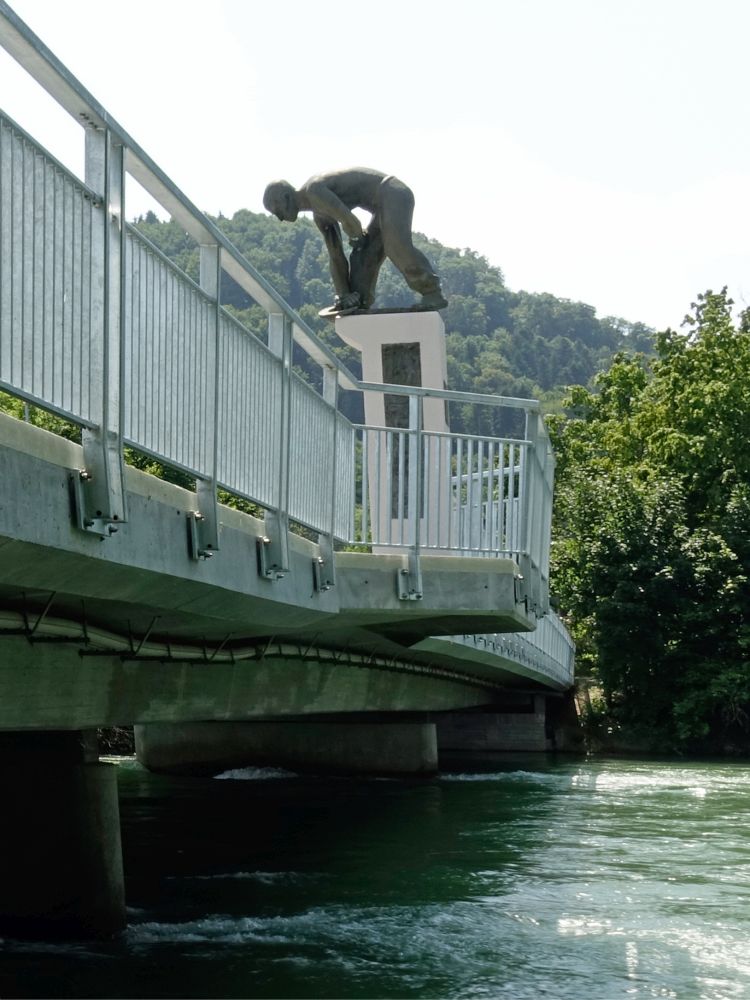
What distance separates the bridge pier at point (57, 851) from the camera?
10453 mm

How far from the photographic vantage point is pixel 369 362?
16.8 meters

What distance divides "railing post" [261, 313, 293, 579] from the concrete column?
1702 centimetres

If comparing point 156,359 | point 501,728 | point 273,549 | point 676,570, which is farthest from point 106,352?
point 676,570

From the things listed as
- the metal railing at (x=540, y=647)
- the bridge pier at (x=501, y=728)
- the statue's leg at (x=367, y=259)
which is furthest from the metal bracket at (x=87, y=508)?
the bridge pier at (x=501, y=728)

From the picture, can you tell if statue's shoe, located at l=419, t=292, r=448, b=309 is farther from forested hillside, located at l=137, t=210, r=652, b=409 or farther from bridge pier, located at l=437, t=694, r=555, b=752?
forested hillside, located at l=137, t=210, r=652, b=409

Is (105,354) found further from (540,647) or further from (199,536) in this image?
(540,647)

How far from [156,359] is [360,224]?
10474mm

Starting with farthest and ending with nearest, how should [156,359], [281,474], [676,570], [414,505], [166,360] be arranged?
[676,570], [414,505], [281,474], [166,360], [156,359]

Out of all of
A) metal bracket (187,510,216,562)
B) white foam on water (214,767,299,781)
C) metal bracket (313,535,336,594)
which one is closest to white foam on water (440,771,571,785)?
white foam on water (214,767,299,781)

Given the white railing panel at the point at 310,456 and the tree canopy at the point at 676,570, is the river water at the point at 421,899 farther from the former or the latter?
the tree canopy at the point at 676,570

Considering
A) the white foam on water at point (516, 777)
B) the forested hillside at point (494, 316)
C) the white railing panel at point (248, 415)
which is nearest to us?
the white railing panel at point (248, 415)

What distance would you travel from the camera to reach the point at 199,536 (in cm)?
767

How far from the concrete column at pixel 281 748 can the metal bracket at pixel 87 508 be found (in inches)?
804

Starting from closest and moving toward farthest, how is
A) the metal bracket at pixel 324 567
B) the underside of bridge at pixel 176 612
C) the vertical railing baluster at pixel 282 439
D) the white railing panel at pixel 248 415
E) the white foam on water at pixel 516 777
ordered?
the underside of bridge at pixel 176 612
the white railing panel at pixel 248 415
the vertical railing baluster at pixel 282 439
the metal bracket at pixel 324 567
the white foam on water at pixel 516 777
